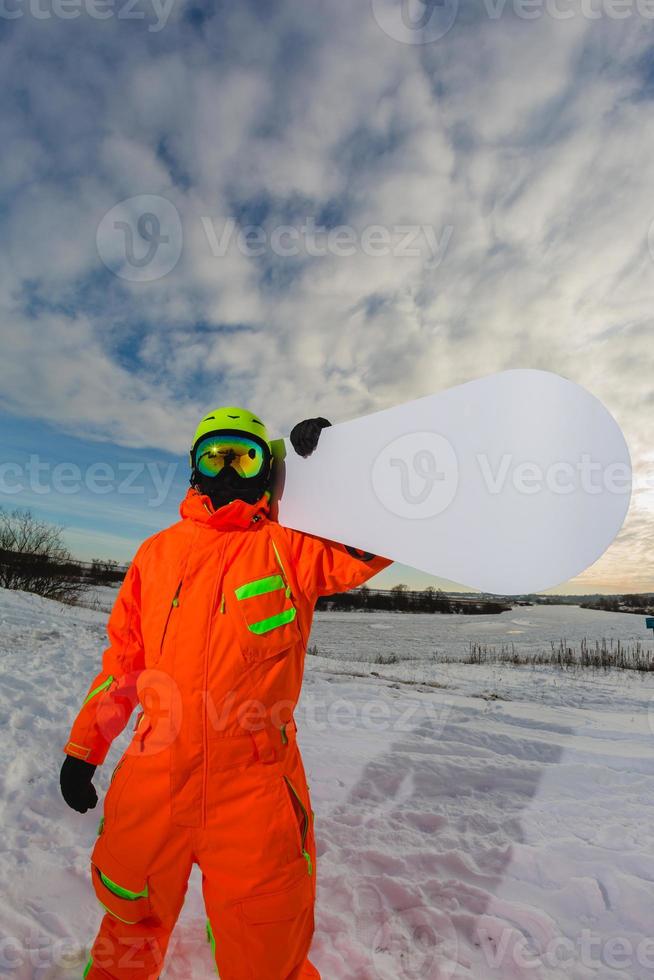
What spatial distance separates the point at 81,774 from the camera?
1797 millimetres

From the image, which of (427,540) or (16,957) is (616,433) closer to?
(427,540)

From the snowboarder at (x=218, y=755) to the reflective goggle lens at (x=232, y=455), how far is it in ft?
0.73

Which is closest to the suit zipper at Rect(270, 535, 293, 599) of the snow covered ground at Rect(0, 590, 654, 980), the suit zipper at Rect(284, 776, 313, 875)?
the suit zipper at Rect(284, 776, 313, 875)

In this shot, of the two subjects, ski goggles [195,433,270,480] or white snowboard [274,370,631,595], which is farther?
ski goggles [195,433,270,480]

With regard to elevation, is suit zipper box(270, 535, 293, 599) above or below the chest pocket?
above

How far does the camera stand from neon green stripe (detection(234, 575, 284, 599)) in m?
1.59

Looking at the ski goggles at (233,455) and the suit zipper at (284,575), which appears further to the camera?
the ski goggles at (233,455)

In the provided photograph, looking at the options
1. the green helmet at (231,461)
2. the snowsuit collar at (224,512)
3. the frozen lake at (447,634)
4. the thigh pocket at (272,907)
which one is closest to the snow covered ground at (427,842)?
the thigh pocket at (272,907)

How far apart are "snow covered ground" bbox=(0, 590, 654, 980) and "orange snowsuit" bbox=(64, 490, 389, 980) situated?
0.78 m

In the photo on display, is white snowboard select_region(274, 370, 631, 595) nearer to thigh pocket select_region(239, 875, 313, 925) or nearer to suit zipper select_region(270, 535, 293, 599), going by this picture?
suit zipper select_region(270, 535, 293, 599)

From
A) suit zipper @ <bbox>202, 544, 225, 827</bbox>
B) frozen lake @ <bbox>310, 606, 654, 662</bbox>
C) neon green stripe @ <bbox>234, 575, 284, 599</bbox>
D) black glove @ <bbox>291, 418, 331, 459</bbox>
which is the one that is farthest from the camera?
frozen lake @ <bbox>310, 606, 654, 662</bbox>

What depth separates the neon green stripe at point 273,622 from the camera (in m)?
1.55

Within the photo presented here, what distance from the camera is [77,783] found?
5.90 ft

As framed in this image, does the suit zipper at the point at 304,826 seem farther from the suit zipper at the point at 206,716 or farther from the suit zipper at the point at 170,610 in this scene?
the suit zipper at the point at 170,610
